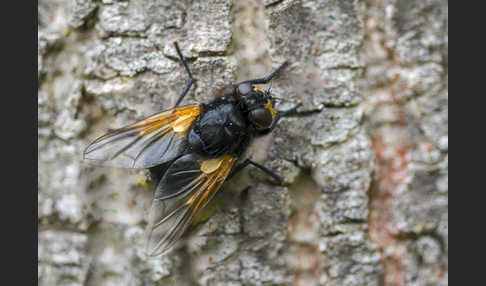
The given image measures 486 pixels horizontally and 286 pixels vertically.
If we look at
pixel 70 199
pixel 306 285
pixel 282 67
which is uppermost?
pixel 282 67

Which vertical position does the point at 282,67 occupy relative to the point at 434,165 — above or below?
above

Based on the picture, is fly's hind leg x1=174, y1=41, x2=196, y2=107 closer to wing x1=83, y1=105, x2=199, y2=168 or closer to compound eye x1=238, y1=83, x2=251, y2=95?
wing x1=83, y1=105, x2=199, y2=168

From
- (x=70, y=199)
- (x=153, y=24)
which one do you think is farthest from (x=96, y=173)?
(x=153, y=24)

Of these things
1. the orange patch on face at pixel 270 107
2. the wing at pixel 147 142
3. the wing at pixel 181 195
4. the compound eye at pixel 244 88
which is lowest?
the wing at pixel 181 195

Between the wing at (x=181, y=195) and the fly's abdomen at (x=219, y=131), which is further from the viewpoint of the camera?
the fly's abdomen at (x=219, y=131)

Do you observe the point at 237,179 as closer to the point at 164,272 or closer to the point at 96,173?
the point at 164,272

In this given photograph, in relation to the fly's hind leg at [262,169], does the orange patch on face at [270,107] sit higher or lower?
higher

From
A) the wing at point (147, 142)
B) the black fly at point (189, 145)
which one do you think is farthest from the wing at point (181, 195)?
the wing at point (147, 142)

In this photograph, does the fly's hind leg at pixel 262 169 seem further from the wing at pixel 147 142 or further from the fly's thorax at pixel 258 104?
the wing at pixel 147 142
